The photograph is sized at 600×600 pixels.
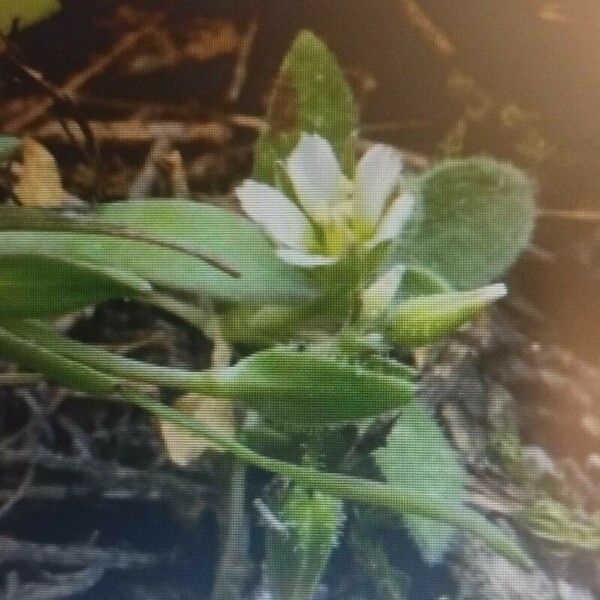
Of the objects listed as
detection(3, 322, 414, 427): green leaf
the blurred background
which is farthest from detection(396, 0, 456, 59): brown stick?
detection(3, 322, 414, 427): green leaf

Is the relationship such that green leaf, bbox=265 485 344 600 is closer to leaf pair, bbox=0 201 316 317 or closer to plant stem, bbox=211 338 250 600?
plant stem, bbox=211 338 250 600

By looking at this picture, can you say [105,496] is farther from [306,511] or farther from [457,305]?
[457,305]

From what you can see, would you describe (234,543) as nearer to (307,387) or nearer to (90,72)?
(307,387)

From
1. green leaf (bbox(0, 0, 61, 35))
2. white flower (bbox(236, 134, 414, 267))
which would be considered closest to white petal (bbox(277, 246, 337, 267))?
white flower (bbox(236, 134, 414, 267))

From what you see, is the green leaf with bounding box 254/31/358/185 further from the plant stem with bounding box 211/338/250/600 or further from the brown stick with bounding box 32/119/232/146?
the plant stem with bounding box 211/338/250/600

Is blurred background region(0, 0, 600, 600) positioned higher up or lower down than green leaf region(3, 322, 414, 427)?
higher up

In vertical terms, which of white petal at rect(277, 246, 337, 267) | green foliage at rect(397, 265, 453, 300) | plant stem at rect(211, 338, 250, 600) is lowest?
plant stem at rect(211, 338, 250, 600)
